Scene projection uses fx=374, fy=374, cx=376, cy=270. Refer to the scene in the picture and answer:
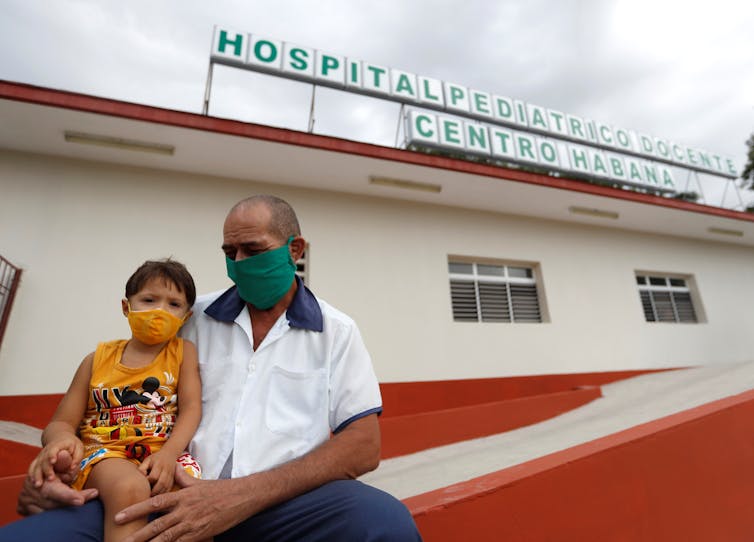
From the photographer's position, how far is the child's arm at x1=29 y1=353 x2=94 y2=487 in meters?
0.96

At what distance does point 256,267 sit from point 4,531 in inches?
34.6

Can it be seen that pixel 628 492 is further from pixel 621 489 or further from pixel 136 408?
pixel 136 408

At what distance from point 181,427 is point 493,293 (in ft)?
16.5

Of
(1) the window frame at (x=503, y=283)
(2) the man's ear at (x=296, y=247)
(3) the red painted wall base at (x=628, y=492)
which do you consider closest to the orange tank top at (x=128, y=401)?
(2) the man's ear at (x=296, y=247)

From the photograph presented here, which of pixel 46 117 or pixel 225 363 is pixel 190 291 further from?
pixel 46 117

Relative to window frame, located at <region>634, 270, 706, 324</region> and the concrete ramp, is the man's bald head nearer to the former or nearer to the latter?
the concrete ramp

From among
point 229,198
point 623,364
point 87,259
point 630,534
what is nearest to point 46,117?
point 87,259

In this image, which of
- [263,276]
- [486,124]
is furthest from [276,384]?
[486,124]

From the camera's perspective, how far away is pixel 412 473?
2.90 meters

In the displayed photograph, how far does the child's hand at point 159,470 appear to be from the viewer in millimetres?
967

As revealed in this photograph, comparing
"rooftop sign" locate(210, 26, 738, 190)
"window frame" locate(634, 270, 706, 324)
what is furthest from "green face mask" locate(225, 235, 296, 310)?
"window frame" locate(634, 270, 706, 324)

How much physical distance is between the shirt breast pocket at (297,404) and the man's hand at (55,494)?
0.47 m

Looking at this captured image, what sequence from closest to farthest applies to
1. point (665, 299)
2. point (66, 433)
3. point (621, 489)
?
point (66, 433), point (621, 489), point (665, 299)

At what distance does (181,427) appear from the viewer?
1.13 m
